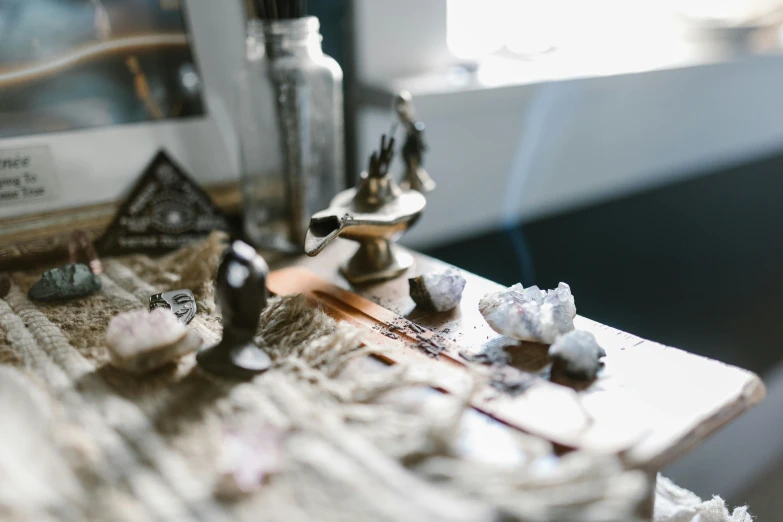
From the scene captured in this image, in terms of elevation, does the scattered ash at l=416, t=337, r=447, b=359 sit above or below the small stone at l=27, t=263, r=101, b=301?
below

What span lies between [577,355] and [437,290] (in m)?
0.15

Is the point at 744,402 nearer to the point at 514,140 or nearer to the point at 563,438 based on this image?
the point at 563,438

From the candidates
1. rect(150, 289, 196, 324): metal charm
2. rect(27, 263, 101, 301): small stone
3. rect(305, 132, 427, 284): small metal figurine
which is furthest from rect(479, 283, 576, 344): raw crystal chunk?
rect(27, 263, 101, 301): small stone

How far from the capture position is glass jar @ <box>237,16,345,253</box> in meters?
0.73

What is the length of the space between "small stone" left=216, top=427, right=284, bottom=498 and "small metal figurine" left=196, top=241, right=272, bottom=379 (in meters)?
0.07

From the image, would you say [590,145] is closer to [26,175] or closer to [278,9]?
[278,9]

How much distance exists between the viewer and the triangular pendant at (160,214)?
0.73 meters

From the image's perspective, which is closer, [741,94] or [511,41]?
[511,41]

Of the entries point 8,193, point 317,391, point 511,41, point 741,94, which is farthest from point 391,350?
point 741,94

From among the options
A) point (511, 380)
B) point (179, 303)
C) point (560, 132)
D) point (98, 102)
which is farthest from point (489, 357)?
point (560, 132)

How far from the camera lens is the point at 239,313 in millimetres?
463

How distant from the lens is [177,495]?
0.36 meters

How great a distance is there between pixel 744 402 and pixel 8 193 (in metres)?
0.72

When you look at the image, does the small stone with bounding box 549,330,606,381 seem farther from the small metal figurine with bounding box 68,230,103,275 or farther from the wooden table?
the small metal figurine with bounding box 68,230,103,275
